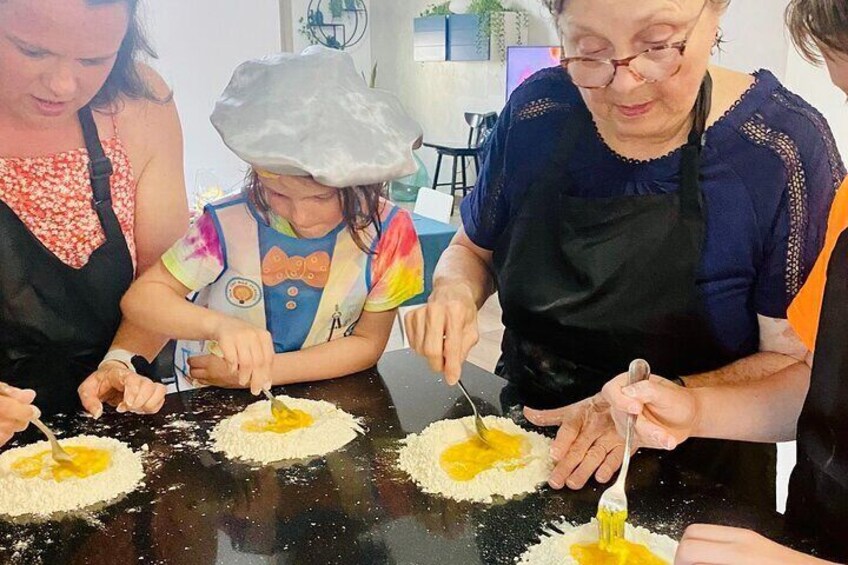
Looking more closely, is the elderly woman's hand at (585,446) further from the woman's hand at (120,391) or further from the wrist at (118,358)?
the wrist at (118,358)

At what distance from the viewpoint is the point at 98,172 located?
50.9 inches

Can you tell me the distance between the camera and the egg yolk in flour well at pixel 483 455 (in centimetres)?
102

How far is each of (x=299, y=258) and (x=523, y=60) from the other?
195 inches

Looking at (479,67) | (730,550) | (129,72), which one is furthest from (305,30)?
(730,550)

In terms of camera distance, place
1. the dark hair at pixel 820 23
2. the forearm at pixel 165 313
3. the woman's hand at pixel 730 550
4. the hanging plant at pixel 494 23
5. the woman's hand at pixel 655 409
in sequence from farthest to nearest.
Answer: the hanging plant at pixel 494 23 < the forearm at pixel 165 313 < the woman's hand at pixel 655 409 < the dark hair at pixel 820 23 < the woman's hand at pixel 730 550

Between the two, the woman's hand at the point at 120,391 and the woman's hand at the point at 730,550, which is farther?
the woman's hand at the point at 120,391

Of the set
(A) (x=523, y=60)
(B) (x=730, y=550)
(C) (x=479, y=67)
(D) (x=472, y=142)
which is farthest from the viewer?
(C) (x=479, y=67)

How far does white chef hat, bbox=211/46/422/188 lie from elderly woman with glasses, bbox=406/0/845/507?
22 centimetres

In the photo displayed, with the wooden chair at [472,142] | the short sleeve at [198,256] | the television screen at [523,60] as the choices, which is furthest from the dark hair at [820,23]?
the wooden chair at [472,142]

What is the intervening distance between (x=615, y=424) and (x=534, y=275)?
0.29m

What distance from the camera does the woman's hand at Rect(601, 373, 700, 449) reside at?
932 millimetres

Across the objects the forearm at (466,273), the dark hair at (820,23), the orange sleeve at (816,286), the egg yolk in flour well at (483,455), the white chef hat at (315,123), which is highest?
the dark hair at (820,23)

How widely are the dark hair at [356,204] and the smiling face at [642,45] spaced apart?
421mm

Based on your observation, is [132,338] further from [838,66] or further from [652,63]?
[838,66]
